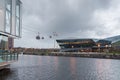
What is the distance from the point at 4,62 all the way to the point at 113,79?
51.8ft

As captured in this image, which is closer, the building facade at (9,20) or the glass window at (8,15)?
the building facade at (9,20)

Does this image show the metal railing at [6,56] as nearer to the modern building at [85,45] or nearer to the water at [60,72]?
the water at [60,72]

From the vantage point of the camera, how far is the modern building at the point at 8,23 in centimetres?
3134

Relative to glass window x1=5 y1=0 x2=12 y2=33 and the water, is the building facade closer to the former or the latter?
glass window x1=5 y1=0 x2=12 y2=33

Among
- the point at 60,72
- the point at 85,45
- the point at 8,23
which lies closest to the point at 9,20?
the point at 8,23

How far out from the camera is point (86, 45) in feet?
619

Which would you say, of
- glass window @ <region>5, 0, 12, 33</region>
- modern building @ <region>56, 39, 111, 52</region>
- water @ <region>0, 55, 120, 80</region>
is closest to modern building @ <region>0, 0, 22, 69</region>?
glass window @ <region>5, 0, 12, 33</region>

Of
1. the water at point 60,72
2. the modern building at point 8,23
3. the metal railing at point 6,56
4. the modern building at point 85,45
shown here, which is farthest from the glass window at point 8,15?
the modern building at point 85,45

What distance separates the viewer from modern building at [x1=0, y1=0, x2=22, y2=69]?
31.3 metres

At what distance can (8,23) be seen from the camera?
114ft

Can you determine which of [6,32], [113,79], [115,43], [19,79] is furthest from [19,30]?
[115,43]

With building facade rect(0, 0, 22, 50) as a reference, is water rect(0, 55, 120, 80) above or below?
below

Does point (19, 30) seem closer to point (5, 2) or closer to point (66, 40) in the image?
point (5, 2)

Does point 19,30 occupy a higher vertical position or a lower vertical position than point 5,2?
lower
